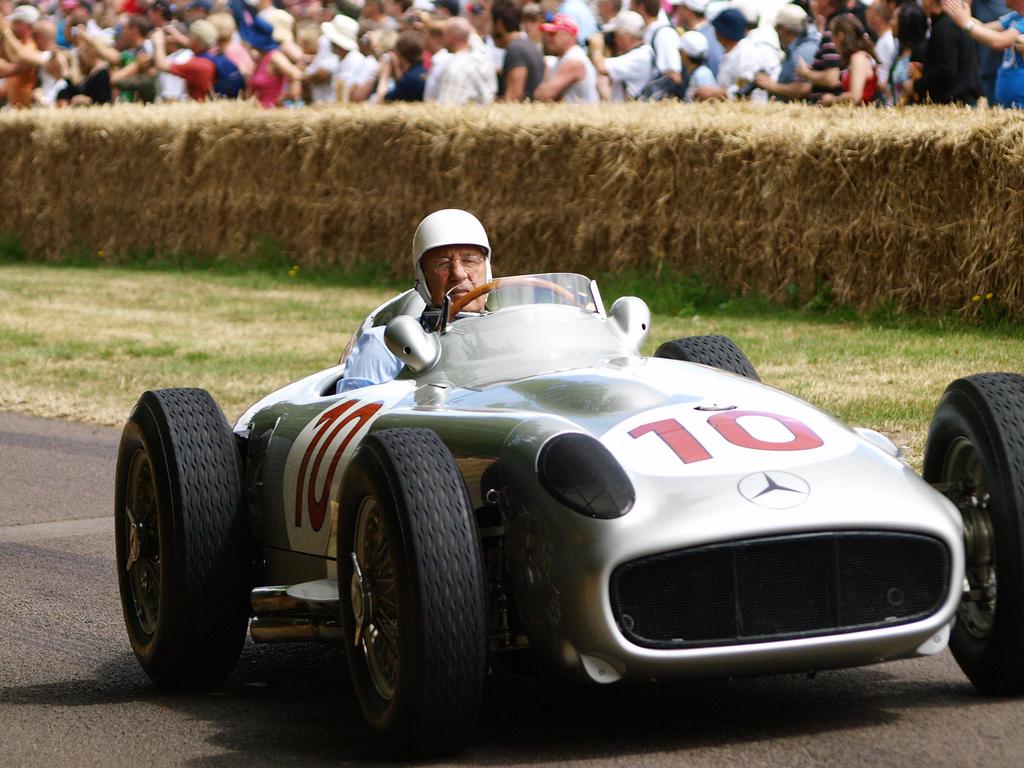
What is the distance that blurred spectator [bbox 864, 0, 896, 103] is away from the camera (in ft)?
45.8

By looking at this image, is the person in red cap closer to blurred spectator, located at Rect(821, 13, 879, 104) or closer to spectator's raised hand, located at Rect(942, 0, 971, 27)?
blurred spectator, located at Rect(821, 13, 879, 104)

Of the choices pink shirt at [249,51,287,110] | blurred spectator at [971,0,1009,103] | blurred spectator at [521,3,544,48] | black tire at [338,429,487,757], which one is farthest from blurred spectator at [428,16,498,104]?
black tire at [338,429,487,757]

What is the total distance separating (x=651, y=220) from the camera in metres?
14.7

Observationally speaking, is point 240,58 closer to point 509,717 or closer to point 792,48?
point 792,48

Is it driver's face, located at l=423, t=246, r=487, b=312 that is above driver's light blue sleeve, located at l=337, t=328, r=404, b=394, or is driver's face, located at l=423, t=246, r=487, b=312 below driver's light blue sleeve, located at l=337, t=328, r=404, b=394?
above

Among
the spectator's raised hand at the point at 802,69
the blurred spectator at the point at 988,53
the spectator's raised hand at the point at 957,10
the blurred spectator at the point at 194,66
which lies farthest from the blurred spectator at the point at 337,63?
the spectator's raised hand at the point at 957,10

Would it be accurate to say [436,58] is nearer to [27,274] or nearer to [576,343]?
[27,274]

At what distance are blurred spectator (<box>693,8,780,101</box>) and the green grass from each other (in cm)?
185

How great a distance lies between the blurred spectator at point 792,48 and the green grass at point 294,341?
5.88 ft

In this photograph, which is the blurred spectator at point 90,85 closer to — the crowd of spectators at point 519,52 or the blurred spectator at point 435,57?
the crowd of spectators at point 519,52

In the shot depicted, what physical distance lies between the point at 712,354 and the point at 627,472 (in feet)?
5.38

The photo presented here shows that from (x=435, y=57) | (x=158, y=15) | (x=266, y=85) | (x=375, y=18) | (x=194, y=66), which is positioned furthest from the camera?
(x=158, y=15)

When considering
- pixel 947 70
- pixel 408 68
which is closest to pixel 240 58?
pixel 408 68

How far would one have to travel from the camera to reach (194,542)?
16.9ft
